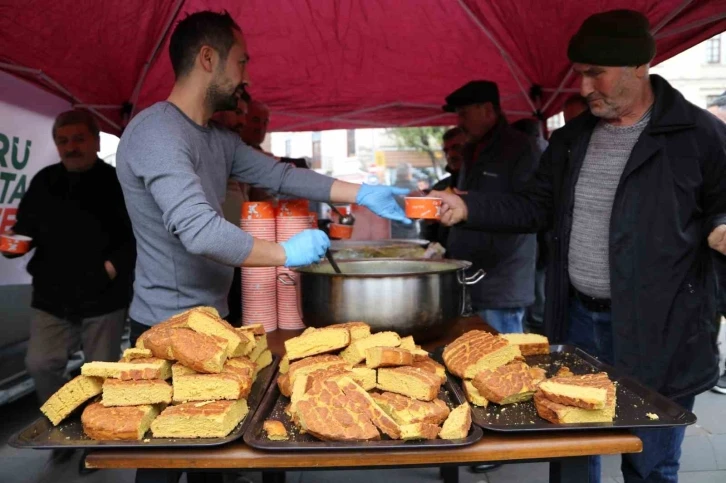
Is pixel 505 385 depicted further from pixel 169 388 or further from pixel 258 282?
pixel 258 282

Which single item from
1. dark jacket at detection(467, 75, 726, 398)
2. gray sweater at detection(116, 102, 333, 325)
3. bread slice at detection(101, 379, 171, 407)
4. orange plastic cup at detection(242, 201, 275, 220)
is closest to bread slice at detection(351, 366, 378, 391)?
bread slice at detection(101, 379, 171, 407)

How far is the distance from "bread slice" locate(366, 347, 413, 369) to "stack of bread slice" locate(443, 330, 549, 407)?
185 mm

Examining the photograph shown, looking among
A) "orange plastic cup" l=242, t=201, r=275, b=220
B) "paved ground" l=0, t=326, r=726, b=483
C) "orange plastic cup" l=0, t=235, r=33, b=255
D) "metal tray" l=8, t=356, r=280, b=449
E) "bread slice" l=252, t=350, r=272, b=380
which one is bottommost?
"paved ground" l=0, t=326, r=726, b=483

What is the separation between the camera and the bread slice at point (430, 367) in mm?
1617

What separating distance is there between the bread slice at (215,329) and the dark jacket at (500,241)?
2347 millimetres

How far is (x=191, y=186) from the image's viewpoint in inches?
74.8

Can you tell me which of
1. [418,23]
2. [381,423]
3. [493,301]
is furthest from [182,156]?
[418,23]

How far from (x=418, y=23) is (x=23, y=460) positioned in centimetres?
407

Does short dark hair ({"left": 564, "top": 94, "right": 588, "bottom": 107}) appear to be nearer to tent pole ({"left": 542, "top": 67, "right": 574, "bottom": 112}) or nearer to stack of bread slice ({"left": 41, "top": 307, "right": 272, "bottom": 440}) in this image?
tent pole ({"left": 542, "top": 67, "right": 574, "bottom": 112})

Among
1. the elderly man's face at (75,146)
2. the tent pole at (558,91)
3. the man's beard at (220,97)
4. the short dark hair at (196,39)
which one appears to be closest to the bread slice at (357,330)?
the man's beard at (220,97)

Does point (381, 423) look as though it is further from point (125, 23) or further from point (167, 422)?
point (125, 23)

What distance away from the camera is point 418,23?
13.8ft

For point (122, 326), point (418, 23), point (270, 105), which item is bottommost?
point (122, 326)

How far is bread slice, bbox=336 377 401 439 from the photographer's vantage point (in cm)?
132
